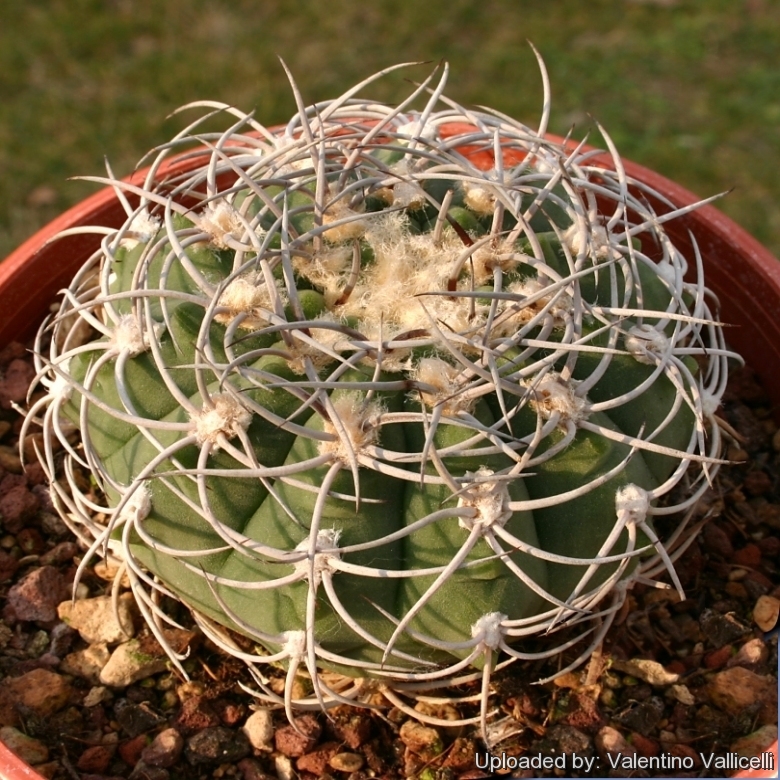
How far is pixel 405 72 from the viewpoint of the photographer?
3.18 meters

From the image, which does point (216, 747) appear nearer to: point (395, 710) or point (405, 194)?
point (395, 710)

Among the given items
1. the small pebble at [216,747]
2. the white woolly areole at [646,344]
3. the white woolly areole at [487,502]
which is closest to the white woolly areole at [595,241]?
the white woolly areole at [646,344]

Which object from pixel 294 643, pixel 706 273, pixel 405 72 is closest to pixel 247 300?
pixel 294 643

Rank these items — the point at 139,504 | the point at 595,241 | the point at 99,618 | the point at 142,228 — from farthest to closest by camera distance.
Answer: the point at 99,618 → the point at 142,228 → the point at 595,241 → the point at 139,504

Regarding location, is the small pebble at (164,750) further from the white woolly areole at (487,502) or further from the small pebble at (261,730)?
the white woolly areole at (487,502)

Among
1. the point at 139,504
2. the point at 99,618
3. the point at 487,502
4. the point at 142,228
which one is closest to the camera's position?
the point at 487,502

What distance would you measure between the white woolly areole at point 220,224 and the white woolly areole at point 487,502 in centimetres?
43

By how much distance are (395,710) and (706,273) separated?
3.09ft

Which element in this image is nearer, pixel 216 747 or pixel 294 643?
pixel 294 643

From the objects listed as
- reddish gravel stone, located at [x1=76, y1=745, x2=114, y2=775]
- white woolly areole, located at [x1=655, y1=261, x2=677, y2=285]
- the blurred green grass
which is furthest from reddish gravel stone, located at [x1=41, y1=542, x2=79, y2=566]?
the blurred green grass

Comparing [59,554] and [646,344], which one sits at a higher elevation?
[646,344]

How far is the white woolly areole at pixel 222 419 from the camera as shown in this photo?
3.51 ft

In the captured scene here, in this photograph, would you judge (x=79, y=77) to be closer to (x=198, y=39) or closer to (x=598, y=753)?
(x=198, y=39)

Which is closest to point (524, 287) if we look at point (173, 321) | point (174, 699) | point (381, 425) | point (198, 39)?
point (381, 425)
